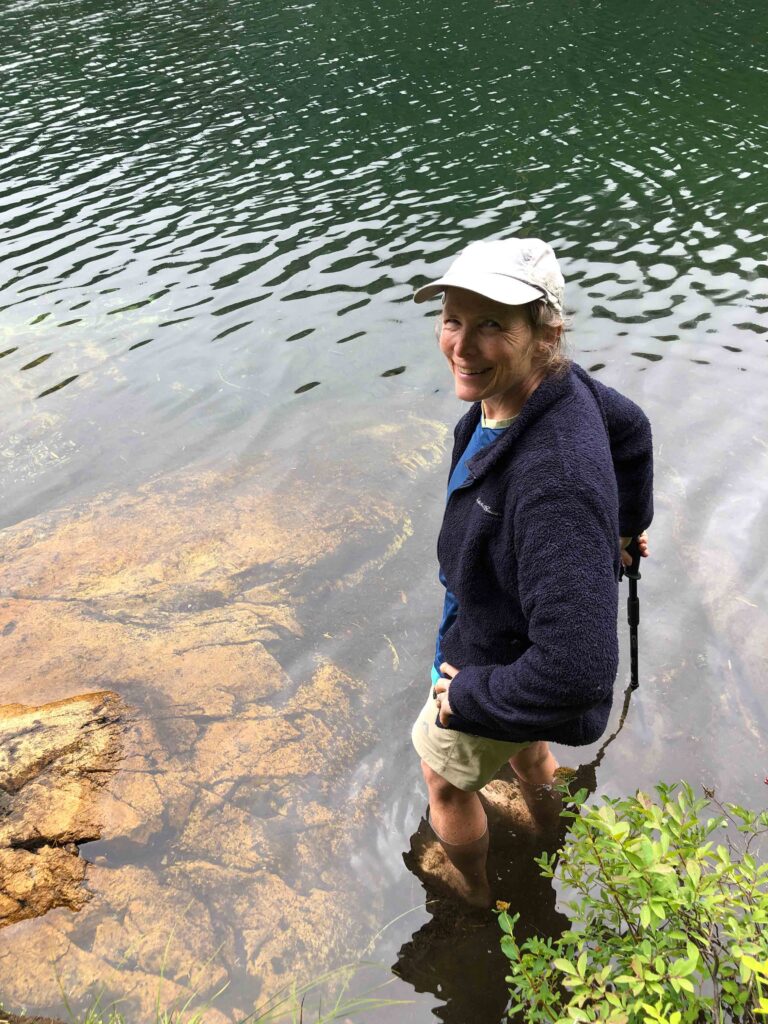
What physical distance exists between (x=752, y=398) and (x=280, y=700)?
4.64 meters

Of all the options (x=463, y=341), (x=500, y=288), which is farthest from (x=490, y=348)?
(x=500, y=288)

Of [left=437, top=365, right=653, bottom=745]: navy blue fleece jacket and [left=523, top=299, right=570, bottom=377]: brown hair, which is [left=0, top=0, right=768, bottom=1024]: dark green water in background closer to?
[left=437, top=365, right=653, bottom=745]: navy blue fleece jacket

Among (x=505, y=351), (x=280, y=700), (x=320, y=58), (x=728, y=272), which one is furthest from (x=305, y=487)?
(x=320, y=58)

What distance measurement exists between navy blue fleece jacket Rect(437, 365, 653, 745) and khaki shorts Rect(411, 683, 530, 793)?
0.54 feet

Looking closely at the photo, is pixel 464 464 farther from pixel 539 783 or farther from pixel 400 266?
pixel 400 266

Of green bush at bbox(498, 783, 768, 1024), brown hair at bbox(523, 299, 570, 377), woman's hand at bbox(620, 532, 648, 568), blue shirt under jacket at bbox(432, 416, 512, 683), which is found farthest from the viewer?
woman's hand at bbox(620, 532, 648, 568)

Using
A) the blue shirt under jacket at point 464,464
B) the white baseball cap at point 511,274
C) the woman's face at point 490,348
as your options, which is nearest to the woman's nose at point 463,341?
the woman's face at point 490,348

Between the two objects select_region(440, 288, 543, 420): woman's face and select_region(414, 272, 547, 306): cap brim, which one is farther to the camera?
select_region(440, 288, 543, 420): woman's face

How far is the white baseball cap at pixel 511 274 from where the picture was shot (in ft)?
7.50

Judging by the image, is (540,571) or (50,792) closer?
(540,571)

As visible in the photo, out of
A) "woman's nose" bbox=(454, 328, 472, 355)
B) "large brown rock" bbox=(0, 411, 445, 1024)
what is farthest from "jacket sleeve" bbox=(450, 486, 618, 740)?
"large brown rock" bbox=(0, 411, 445, 1024)

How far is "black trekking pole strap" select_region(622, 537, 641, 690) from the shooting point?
11.5 ft

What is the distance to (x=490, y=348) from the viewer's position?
95.0 inches

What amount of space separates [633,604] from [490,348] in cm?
206
